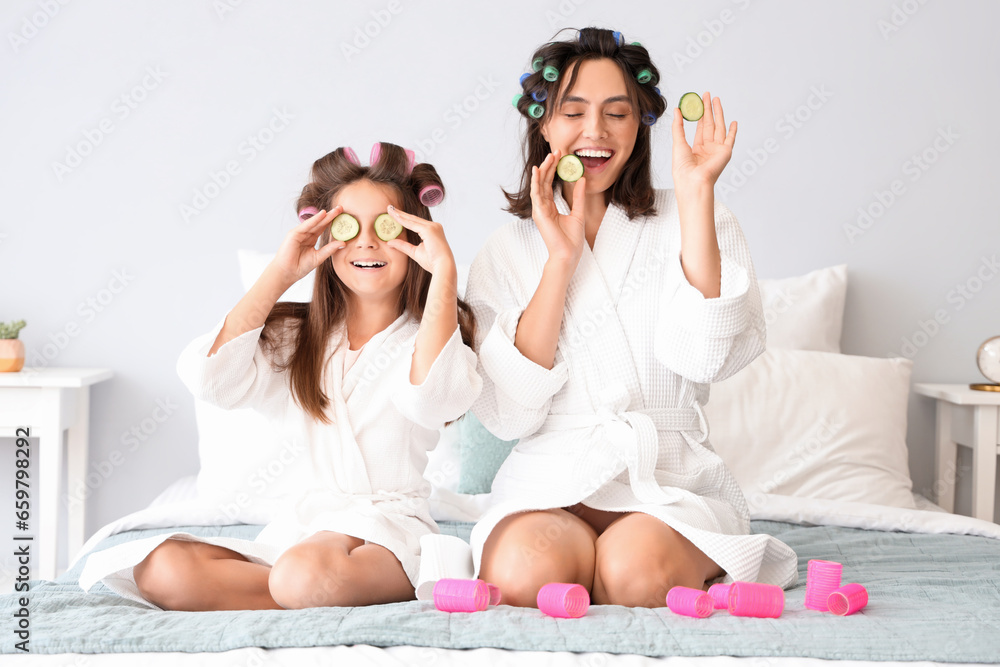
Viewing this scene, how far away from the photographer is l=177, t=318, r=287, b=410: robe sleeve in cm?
159

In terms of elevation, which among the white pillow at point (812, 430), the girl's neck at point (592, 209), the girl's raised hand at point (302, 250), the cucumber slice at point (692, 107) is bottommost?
the white pillow at point (812, 430)

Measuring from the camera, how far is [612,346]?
5.52 feet

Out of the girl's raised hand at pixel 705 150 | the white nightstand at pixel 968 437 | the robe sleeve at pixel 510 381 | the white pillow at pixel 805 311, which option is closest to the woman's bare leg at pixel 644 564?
the robe sleeve at pixel 510 381

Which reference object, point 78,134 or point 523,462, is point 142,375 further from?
point 523,462

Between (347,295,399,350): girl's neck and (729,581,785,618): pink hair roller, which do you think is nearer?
(729,581,785,618): pink hair roller

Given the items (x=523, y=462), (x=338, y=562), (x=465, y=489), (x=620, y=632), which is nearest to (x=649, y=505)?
(x=523, y=462)

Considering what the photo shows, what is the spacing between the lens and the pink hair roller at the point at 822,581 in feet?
4.38

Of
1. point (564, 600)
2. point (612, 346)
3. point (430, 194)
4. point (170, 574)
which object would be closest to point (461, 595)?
point (564, 600)

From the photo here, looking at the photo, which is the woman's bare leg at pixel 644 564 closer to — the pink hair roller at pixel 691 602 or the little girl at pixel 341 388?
the pink hair roller at pixel 691 602

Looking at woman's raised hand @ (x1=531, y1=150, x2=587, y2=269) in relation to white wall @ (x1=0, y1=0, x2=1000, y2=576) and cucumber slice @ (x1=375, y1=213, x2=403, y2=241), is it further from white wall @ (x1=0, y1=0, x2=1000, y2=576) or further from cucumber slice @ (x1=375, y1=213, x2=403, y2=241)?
white wall @ (x1=0, y1=0, x2=1000, y2=576)

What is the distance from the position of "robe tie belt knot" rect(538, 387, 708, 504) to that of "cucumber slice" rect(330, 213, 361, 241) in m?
0.53

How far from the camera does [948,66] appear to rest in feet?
9.53

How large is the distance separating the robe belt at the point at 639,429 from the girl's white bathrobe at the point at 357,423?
0.68 feet

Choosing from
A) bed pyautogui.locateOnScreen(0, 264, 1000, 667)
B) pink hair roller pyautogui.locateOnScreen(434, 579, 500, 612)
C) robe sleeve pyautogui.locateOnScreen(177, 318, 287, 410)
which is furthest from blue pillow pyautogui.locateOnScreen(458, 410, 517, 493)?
pink hair roller pyautogui.locateOnScreen(434, 579, 500, 612)
